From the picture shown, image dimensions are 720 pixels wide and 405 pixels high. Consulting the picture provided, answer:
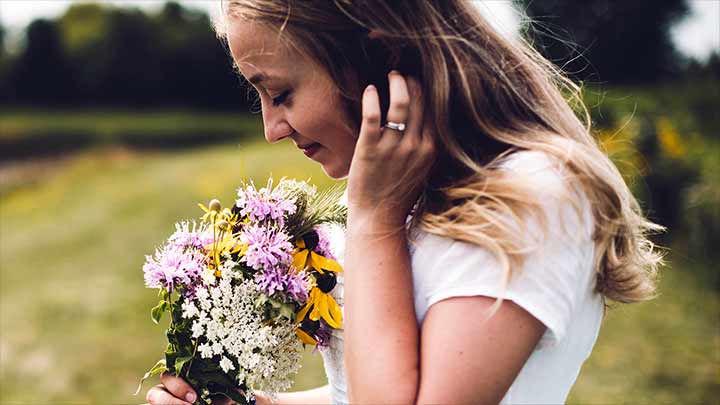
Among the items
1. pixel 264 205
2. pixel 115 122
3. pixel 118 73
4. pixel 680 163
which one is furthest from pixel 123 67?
pixel 264 205

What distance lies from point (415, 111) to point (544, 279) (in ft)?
Answer: 1.41

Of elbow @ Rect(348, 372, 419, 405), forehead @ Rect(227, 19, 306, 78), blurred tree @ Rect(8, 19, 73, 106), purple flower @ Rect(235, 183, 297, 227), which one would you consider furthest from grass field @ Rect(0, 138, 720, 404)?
blurred tree @ Rect(8, 19, 73, 106)

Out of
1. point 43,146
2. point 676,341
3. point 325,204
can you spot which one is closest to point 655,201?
point 676,341

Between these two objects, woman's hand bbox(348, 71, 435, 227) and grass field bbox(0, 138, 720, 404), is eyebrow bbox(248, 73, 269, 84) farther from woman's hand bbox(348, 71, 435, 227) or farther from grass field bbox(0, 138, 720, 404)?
woman's hand bbox(348, 71, 435, 227)

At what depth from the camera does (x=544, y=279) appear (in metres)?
1.29

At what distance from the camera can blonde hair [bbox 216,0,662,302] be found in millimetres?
1369

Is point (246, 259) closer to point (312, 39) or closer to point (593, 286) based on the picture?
point (312, 39)

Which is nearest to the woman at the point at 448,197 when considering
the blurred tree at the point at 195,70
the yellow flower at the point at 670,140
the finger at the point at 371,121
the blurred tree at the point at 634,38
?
the finger at the point at 371,121

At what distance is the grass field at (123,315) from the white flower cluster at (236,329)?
313mm

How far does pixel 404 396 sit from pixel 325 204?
712 mm

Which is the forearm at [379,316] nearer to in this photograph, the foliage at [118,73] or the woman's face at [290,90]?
the woman's face at [290,90]

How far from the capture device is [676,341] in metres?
6.98

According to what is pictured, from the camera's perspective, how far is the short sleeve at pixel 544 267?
4.21 feet

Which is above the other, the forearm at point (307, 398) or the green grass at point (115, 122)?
the forearm at point (307, 398)
